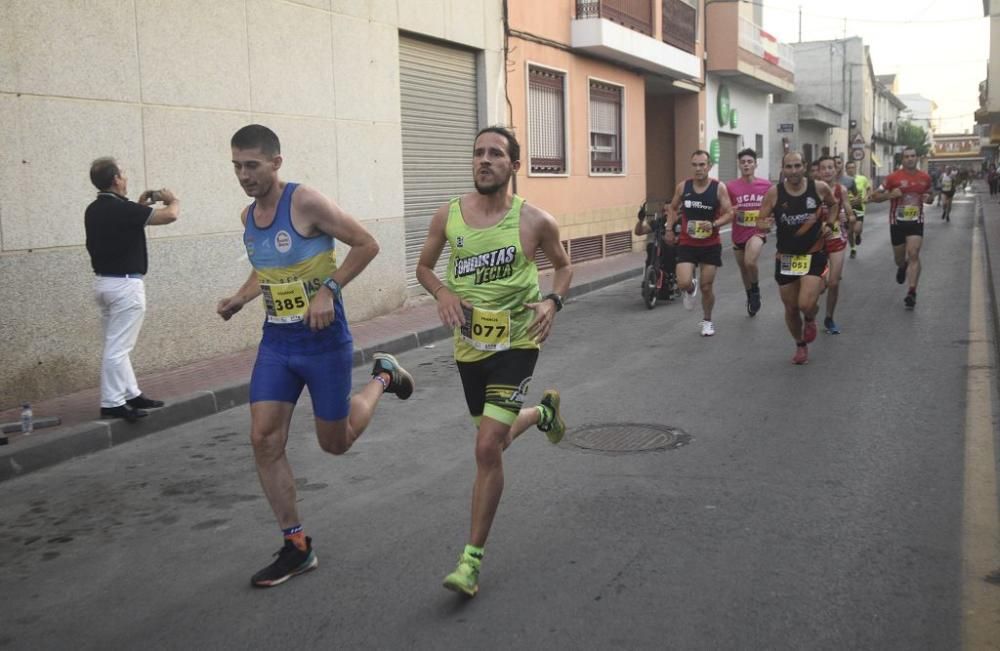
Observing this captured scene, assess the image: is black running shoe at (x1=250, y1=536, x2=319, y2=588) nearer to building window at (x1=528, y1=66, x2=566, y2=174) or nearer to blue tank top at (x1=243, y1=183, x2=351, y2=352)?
blue tank top at (x1=243, y1=183, x2=351, y2=352)

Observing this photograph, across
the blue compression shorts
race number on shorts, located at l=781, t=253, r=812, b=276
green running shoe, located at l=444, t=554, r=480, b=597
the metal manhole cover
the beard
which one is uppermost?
the beard

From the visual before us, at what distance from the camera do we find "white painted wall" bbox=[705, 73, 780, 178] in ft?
92.4

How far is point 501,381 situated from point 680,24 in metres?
22.7

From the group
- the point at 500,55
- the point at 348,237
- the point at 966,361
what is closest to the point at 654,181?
the point at 500,55

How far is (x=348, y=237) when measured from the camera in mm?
4406

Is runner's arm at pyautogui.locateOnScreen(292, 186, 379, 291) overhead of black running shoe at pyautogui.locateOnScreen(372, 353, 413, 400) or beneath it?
overhead

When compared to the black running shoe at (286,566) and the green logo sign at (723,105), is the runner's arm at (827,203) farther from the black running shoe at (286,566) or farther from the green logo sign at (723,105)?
the green logo sign at (723,105)

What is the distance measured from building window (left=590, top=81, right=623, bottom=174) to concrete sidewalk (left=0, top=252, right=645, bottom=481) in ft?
31.3

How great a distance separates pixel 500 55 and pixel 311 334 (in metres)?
12.7

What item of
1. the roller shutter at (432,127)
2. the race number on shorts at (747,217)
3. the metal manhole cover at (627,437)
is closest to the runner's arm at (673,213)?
the race number on shorts at (747,217)

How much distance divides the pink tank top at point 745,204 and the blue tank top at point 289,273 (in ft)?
25.3

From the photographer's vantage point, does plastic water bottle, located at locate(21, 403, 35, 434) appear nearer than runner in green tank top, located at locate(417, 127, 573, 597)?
No

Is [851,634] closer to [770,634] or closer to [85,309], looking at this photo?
[770,634]

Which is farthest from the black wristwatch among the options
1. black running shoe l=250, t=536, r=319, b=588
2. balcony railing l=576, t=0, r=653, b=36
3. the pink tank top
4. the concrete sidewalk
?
balcony railing l=576, t=0, r=653, b=36
